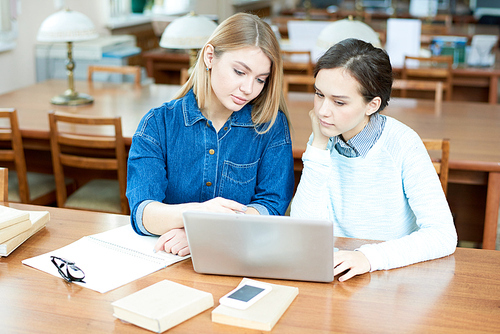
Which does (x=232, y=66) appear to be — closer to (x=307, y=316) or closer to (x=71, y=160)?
(x=307, y=316)

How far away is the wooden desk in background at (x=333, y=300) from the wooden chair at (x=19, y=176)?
1.24m

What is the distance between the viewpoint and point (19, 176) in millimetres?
2439

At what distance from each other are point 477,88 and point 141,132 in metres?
3.69

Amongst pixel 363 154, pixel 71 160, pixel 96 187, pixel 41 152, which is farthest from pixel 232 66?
pixel 41 152

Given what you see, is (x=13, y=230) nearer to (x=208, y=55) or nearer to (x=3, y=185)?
(x=3, y=185)

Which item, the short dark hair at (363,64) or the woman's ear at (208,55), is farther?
the woman's ear at (208,55)

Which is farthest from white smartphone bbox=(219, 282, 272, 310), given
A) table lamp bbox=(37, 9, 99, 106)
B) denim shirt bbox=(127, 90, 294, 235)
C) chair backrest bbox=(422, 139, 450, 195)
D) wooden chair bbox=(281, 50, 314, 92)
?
wooden chair bbox=(281, 50, 314, 92)

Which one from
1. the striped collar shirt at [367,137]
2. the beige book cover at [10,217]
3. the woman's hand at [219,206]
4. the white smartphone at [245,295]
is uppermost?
the striped collar shirt at [367,137]

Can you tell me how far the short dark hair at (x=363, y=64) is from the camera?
1315 millimetres

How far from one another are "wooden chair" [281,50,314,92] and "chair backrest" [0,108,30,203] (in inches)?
88.2

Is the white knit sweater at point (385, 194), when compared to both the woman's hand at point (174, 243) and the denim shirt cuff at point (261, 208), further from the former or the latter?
the woman's hand at point (174, 243)

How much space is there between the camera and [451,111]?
9.69 ft

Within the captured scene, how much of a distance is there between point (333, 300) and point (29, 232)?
0.75m

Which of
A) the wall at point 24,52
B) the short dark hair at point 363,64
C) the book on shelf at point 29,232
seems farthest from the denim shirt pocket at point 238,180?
the wall at point 24,52
